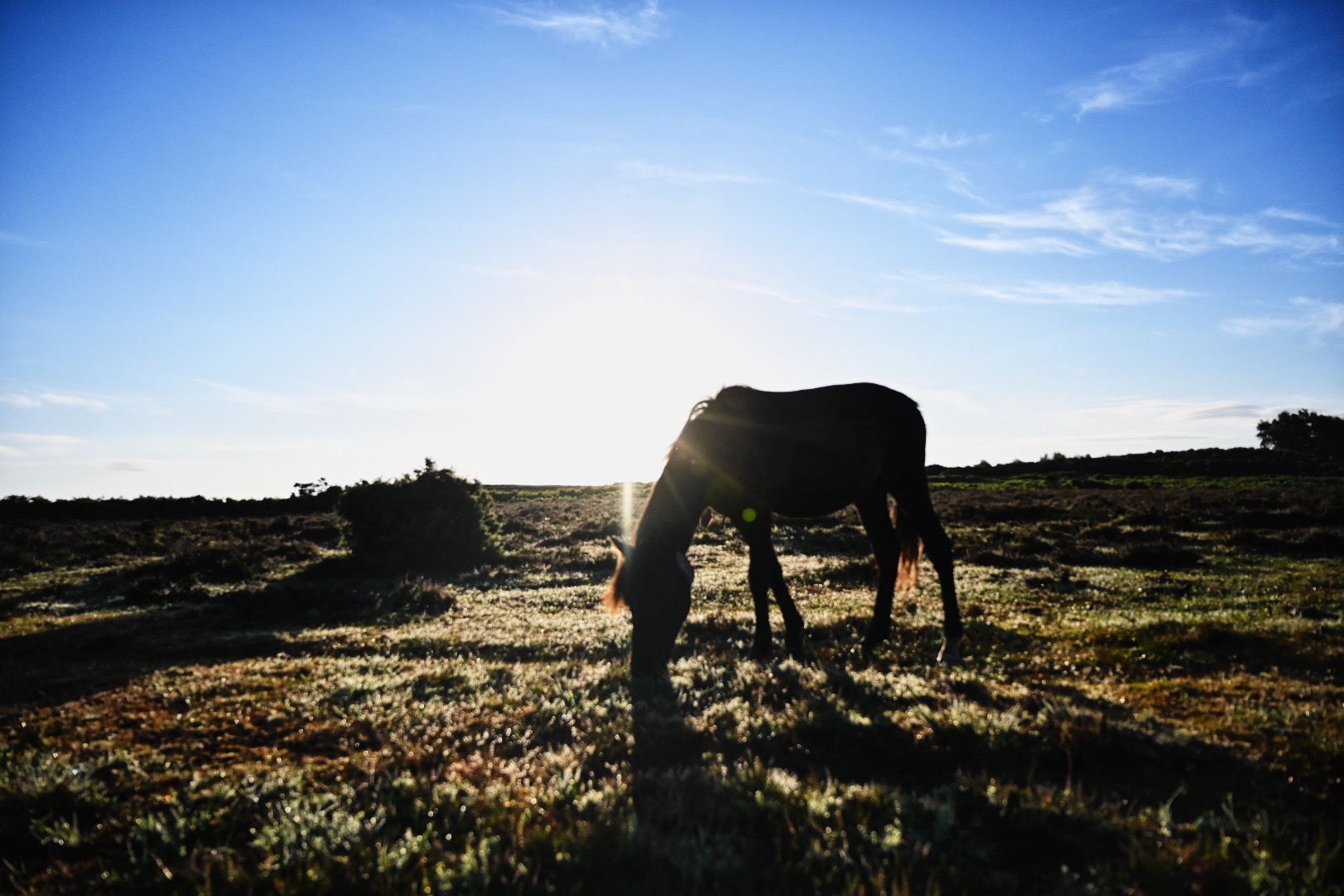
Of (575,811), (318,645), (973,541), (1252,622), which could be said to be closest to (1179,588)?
(1252,622)

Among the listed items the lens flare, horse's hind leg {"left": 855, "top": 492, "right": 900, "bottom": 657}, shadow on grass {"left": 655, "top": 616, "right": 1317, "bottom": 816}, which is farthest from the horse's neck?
the lens flare

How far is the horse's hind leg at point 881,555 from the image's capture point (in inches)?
390

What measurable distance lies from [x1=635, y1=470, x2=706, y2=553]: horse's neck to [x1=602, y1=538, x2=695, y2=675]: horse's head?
A: 153mm

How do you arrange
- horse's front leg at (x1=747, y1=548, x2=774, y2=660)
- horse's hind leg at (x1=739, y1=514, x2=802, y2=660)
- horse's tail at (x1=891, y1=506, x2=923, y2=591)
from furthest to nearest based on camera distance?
horse's tail at (x1=891, y1=506, x2=923, y2=591) → horse's front leg at (x1=747, y1=548, x2=774, y2=660) → horse's hind leg at (x1=739, y1=514, x2=802, y2=660)

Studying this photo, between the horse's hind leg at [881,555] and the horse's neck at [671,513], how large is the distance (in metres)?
2.65

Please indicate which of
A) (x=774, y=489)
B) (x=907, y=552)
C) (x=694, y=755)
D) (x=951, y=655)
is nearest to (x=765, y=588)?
(x=774, y=489)

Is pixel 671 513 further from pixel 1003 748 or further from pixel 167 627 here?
pixel 167 627

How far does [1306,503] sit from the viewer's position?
1399 inches

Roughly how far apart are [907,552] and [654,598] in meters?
5.45

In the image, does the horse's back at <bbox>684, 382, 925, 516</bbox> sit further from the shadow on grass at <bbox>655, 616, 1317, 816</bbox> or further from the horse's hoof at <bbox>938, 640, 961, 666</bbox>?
the shadow on grass at <bbox>655, 616, 1317, 816</bbox>

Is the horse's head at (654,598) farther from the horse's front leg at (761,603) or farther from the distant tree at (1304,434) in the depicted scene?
the distant tree at (1304,434)

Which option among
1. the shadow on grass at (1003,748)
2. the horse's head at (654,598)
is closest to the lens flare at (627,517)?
the horse's head at (654,598)

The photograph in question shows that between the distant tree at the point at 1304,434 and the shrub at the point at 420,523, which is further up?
the distant tree at the point at 1304,434

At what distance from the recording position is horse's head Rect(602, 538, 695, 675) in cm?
771
